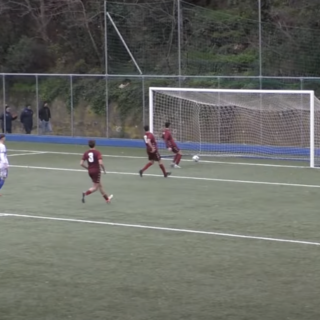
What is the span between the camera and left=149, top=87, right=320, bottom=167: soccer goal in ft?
98.9

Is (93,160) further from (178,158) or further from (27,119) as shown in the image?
(27,119)

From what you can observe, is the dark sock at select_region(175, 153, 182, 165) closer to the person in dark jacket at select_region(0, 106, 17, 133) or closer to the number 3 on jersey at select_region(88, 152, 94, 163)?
the number 3 on jersey at select_region(88, 152, 94, 163)


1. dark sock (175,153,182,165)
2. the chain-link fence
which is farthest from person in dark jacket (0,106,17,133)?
dark sock (175,153,182,165)

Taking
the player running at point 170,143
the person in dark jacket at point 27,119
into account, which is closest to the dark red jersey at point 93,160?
the player running at point 170,143

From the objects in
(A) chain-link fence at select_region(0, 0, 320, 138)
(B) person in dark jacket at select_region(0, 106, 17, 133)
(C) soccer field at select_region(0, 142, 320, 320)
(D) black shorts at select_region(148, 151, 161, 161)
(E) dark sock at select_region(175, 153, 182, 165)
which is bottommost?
(C) soccer field at select_region(0, 142, 320, 320)

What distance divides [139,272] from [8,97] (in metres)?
31.0

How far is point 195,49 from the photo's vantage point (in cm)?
3700

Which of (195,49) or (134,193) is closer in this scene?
(134,193)

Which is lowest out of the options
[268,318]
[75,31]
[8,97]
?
[268,318]

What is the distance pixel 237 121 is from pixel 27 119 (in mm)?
11225

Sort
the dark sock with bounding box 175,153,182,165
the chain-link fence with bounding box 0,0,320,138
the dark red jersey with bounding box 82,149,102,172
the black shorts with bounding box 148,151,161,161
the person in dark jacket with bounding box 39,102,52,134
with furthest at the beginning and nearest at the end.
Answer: the person in dark jacket with bounding box 39,102,52,134, the chain-link fence with bounding box 0,0,320,138, the dark sock with bounding box 175,153,182,165, the black shorts with bounding box 148,151,161,161, the dark red jersey with bounding box 82,149,102,172

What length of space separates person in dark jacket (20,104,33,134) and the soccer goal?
772 centimetres

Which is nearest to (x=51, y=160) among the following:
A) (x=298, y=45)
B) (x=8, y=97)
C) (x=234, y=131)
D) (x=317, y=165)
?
(x=234, y=131)

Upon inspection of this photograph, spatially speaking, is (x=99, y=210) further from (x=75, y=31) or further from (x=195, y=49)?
(x=75, y=31)
